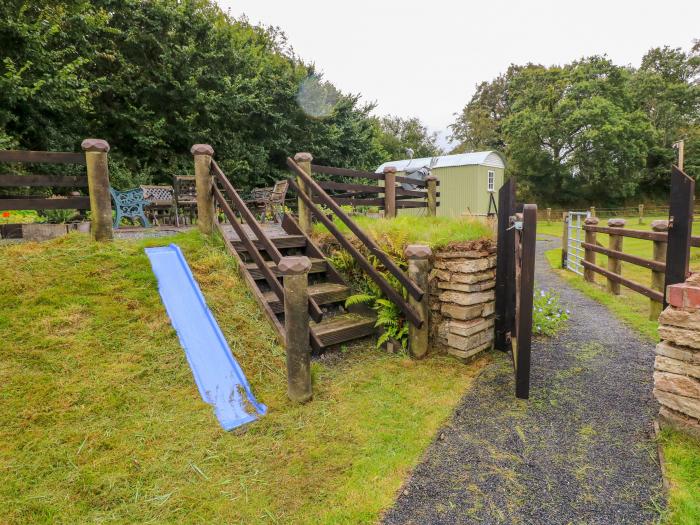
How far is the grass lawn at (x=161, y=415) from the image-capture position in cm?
216

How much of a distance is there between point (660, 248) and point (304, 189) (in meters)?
5.07

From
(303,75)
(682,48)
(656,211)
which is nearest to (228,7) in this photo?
(303,75)

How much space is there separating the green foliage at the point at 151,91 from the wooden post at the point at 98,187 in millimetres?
6697

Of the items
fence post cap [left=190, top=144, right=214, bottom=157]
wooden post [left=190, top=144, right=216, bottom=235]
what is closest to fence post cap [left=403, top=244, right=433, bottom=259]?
Result: wooden post [left=190, top=144, right=216, bottom=235]

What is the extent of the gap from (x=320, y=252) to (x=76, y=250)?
2.87 meters

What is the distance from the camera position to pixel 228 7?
2094 centimetres

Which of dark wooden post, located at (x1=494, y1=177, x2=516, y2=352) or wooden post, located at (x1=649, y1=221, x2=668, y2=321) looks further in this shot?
wooden post, located at (x1=649, y1=221, x2=668, y2=321)

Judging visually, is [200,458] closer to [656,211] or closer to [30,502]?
[30,502]

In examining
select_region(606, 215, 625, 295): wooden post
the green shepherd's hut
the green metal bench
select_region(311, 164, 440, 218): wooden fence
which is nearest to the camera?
select_region(311, 164, 440, 218): wooden fence

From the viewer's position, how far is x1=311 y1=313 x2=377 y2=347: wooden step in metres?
4.11

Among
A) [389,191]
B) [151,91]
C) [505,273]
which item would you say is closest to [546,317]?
[505,273]

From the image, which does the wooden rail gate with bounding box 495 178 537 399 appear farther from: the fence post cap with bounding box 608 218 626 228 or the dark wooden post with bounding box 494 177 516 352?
the fence post cap with bounding box 608 218 626 228

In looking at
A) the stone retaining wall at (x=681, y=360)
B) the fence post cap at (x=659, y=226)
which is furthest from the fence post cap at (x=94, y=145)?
the fence post cap at (x=659, y=226)

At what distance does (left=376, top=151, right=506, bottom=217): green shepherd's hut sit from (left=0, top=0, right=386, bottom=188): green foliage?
5525mm
